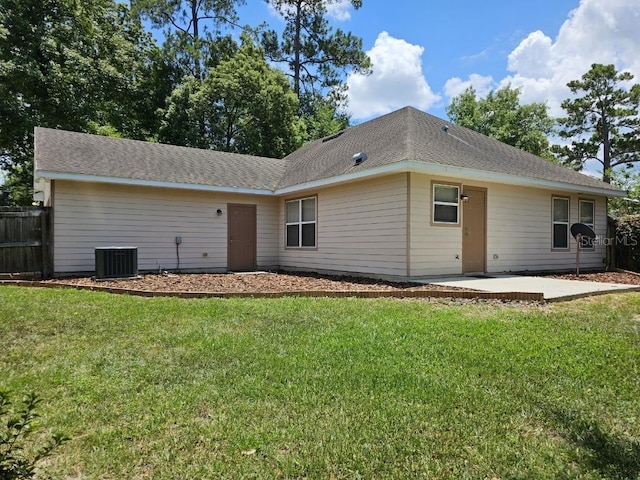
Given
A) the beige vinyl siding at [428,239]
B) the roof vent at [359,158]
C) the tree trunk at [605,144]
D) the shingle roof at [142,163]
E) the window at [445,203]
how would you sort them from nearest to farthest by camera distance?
the beige vinyl siding at [428,239]
the window at [445,203]
the roof vent at [359,158]
the shingle roof at [142,163]
the tree trunk at [605,144]

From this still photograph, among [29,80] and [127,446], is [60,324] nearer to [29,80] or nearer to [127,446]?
[127,446]

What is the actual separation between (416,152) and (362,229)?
2280 millimetres

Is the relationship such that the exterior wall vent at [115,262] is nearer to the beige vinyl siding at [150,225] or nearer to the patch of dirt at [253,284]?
the patch of dirt at [253,284]

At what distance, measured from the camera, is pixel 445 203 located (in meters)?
9.43

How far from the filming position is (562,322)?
506 cm

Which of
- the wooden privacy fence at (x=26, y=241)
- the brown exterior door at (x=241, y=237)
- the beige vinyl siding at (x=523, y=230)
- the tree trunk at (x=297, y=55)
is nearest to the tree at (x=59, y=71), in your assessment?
the tree trunk at (x=297, y=55)

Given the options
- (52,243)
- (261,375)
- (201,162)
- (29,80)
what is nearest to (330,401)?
(261,375)

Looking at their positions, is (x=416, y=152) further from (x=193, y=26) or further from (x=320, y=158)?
(x=193, y=26)

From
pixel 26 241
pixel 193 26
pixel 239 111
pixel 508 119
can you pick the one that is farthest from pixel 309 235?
pixel 508 119

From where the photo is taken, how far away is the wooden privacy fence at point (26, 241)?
9.36m

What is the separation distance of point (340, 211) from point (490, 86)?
81.1 ft

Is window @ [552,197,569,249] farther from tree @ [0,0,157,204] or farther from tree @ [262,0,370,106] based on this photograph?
tree @ [0,0,157,204]

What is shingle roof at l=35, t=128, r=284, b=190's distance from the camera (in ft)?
33.8

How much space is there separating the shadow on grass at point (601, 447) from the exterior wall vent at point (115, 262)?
9162mm
